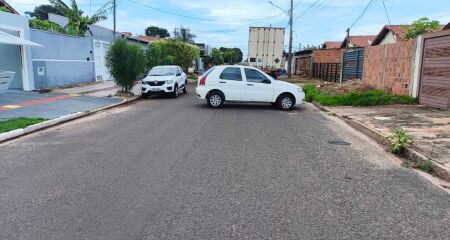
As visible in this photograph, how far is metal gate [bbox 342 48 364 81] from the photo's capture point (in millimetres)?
22619

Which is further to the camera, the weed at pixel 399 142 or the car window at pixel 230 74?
the car window at pixel 230 74

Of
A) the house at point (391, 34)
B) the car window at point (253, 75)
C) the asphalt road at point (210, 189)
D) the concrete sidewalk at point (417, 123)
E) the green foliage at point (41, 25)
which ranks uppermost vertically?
the house at point (391, 34)

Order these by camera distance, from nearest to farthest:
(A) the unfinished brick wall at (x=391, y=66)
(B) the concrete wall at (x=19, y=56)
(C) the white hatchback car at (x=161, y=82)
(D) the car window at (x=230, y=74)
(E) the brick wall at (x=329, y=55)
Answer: (D) the car window at (x=230, y=74) < (A) the unfinished brick wall at (x=391, y=66) < (B) the concrete wall at (x=19, y=56) < (C) the white hatchback car at (x=161, y=82) < (E) the brick wall at (x=329, y=55)

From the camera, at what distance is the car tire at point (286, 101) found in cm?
1479

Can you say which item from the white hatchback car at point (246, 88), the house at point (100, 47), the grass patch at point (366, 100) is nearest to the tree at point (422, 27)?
the grass patch at point (366, 100)

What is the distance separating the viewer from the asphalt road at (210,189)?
4.09 metres

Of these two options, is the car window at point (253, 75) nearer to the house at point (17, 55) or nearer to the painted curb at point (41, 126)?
the painted curb at point (41, 126)

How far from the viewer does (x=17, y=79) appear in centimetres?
1778

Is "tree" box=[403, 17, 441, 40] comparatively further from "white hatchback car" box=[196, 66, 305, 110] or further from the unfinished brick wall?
"white hatchback car" box=[196, 66, 305, 110]

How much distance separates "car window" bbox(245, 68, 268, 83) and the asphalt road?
548 cm

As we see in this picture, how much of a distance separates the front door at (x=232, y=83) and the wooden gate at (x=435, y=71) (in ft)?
22.2

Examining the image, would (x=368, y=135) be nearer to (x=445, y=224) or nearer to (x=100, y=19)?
(x=445, y=224)

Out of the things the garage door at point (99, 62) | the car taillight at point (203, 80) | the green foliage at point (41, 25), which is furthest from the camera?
the garage door at point (99, 62)

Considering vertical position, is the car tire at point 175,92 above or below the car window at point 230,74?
below
